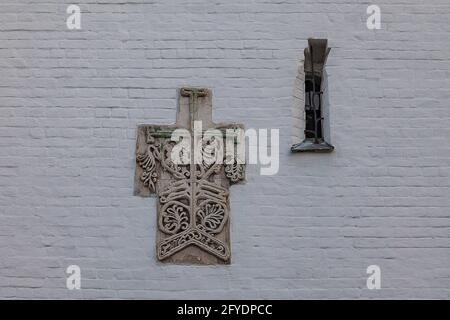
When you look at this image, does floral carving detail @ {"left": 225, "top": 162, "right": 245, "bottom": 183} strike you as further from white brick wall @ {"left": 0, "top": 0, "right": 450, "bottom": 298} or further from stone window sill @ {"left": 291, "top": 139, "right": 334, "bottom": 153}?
stone window sill @ {"left": 291, "top": 139, "right": 334, "bottom": 153}

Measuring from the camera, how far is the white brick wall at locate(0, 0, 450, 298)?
638 cm

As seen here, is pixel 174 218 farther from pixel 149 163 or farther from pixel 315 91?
pixel 315 91

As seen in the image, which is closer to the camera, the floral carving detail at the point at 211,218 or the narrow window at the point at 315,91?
the floral carving detail at the point at 211,218

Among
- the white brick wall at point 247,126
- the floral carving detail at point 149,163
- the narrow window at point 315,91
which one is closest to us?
the white brick wall at point 247,126

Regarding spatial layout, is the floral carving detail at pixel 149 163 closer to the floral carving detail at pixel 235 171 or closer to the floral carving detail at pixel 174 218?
the floral carving detail at pixel 174 218

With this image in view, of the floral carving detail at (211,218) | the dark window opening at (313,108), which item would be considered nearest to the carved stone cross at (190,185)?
the floral carving detail at (211,218)

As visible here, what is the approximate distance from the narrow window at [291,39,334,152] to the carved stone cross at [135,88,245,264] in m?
0.55

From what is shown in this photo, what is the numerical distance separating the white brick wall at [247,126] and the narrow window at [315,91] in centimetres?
9

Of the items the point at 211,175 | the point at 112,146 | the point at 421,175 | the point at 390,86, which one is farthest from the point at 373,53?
the point at 112,146

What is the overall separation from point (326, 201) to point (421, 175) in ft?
2.35

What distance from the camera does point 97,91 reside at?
670 centimetres

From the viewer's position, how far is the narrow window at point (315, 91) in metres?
6.73

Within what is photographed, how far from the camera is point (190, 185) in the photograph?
6484 mm
